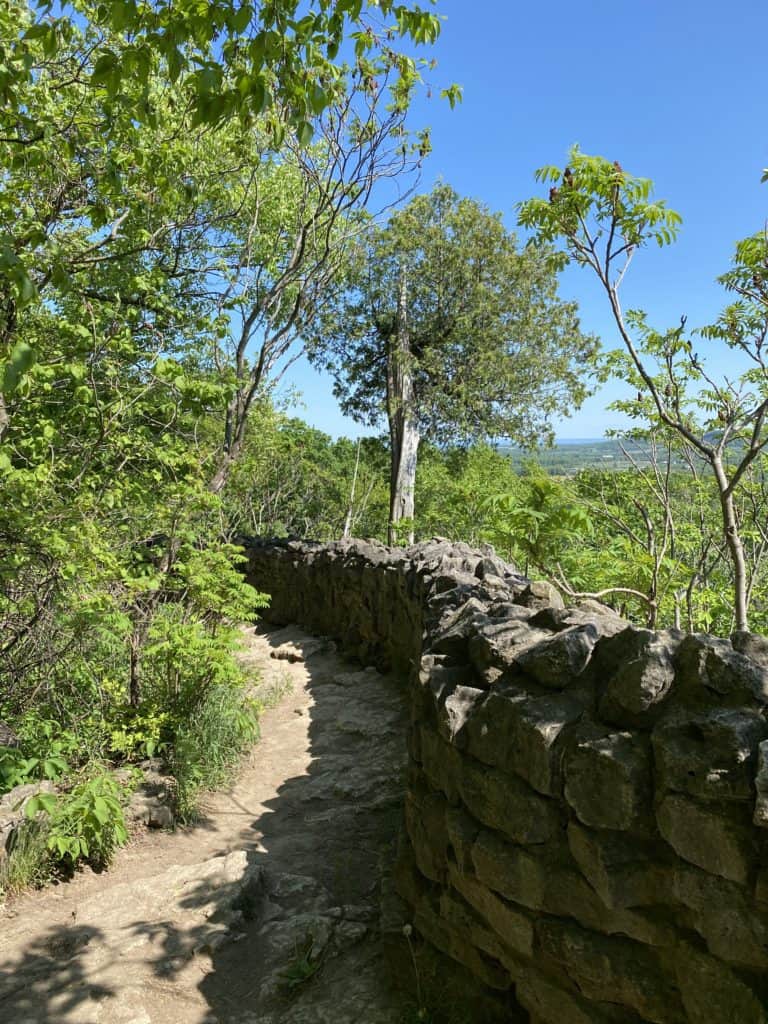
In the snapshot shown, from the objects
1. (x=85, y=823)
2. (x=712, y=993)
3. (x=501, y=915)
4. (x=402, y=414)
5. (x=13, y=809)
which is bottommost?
(x=85, y=823)

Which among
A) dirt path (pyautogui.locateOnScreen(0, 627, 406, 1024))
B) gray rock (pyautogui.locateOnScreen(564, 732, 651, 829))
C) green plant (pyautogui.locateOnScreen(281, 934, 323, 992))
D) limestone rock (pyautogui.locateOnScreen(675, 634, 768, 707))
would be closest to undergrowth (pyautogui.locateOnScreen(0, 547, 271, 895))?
dirt path (pyautogui.locateOnScreen(0, 627, 406, 1024))

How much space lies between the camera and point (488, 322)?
15.7 m

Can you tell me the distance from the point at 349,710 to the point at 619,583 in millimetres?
3126

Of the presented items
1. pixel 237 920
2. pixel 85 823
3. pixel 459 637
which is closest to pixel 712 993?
pixel 459 637

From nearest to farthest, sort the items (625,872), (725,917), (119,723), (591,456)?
(725,917)
(625,872)
(119,723)
(591,456)

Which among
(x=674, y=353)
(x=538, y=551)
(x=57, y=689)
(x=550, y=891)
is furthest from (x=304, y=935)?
(x=674, y=353)

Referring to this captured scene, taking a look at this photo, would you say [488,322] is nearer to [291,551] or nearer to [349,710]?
[291,551]

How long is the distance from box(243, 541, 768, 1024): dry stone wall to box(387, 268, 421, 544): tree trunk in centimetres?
1327

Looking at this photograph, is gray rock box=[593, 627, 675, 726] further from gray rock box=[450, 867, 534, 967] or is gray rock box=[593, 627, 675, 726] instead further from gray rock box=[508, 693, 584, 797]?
gray rock box=[450, 867, 534, 967]

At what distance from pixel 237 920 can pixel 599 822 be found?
235 centimetres

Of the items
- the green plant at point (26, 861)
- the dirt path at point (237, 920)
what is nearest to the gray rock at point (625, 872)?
the dirt path at point (237, 920)

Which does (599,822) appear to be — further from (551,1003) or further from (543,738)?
(551,1003)

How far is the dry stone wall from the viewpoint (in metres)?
1.77

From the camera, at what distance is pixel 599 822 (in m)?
2.05
